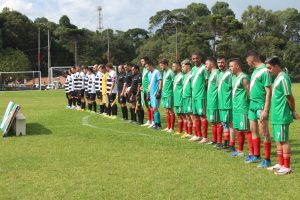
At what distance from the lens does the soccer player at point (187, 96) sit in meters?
11.7

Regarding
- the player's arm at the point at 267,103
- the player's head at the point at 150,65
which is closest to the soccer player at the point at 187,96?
the player's head at the point at 150,65

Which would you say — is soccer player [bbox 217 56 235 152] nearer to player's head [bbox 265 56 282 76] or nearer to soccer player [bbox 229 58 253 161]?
soccer player [bbox 229 58 253 161]

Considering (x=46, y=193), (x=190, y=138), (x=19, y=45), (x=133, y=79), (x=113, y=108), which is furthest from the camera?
(x=19, y=45)

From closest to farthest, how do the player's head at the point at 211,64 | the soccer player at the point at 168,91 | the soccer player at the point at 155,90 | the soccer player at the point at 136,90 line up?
the player's head at the point at 211,64
the soccer player at the point at 168,91
the soccer player at the point at 155,90
the soccer player at the point at 136,90

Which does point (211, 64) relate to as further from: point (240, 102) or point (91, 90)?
point (91, 90)

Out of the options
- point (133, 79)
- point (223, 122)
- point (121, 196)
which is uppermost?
point (133, 79)

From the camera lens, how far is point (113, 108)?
17.8 meters

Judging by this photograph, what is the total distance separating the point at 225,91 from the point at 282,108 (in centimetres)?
240

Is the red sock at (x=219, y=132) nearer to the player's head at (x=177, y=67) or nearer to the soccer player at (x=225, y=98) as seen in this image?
the soccer player at (x=225, y=98)

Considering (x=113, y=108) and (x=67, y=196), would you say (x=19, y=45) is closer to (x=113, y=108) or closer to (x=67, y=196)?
(x=113, y=108)

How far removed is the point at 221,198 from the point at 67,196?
6.91 ft

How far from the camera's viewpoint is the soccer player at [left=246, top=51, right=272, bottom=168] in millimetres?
8084

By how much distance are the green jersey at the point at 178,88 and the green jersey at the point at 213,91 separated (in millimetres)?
1878

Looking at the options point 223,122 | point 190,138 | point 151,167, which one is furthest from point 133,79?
point 151,167
